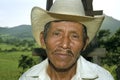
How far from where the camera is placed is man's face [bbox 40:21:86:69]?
2645 millimetres

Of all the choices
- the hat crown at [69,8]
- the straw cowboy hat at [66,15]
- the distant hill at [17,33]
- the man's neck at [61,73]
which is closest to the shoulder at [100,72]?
the man's neck at [61,73]

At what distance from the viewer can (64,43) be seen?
2.65m

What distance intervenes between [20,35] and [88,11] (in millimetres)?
36829

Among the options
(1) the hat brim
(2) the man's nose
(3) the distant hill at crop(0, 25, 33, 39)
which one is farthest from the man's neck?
(3) the distant hill at crop(0, 25, 33, 39)

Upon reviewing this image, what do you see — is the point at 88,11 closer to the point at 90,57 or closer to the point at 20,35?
the point at 90,57

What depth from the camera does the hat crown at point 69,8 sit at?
2.80m

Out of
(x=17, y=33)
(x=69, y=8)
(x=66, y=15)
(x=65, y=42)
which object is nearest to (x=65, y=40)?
(x=65, y=42)

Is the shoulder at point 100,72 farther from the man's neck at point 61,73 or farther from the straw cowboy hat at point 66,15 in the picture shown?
the straw cowboy hat at point 66,15

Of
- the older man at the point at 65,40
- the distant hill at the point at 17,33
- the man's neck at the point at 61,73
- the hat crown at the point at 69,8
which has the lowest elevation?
the distant hill at the point at 17,33

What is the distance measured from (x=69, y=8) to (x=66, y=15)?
124 millimetres

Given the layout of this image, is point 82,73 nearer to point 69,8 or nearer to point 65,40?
point 65,40

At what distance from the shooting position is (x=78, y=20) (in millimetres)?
2768

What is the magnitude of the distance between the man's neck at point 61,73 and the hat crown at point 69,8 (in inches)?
16.9

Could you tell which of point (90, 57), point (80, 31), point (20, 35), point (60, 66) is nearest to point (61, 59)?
point (60, 66)
